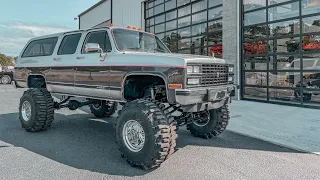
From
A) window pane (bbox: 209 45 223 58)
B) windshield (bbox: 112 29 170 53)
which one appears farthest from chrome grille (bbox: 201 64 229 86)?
window pane (bbox: 209 45 223 58)

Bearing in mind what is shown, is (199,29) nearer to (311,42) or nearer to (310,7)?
(310,7)

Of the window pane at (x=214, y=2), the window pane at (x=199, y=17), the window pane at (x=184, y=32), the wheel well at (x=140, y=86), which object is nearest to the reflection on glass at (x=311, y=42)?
the window pane at (x=214, y=2)

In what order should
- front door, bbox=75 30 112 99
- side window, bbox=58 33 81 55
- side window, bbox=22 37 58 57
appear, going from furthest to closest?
side window, bbox=22 37 58 57 < side window, bbox=58 33 81 55 < front door, bbox=75 30 112 99

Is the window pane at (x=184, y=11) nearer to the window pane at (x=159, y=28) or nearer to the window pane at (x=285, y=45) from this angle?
the window pane at (x=159, y=28)

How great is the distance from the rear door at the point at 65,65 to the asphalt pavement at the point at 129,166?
41.5 inches

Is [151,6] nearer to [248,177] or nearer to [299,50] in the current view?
[299,50]

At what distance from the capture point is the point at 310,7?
9211mm

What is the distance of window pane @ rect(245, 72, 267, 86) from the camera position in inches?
413

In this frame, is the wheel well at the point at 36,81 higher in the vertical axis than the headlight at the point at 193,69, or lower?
lower

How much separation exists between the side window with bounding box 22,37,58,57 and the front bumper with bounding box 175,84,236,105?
3869 millimetres

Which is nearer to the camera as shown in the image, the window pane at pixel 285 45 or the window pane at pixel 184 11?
the window pane at pixel 285 45

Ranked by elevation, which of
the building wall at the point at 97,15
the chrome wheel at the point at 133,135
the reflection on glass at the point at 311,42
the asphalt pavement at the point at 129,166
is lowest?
the asphalt pavement at the point at 129,166

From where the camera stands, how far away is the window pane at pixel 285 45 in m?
9.55

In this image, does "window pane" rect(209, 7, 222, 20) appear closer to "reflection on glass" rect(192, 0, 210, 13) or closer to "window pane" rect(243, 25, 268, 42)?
"reflection on glass" rect(192, 0, 210, 13)
